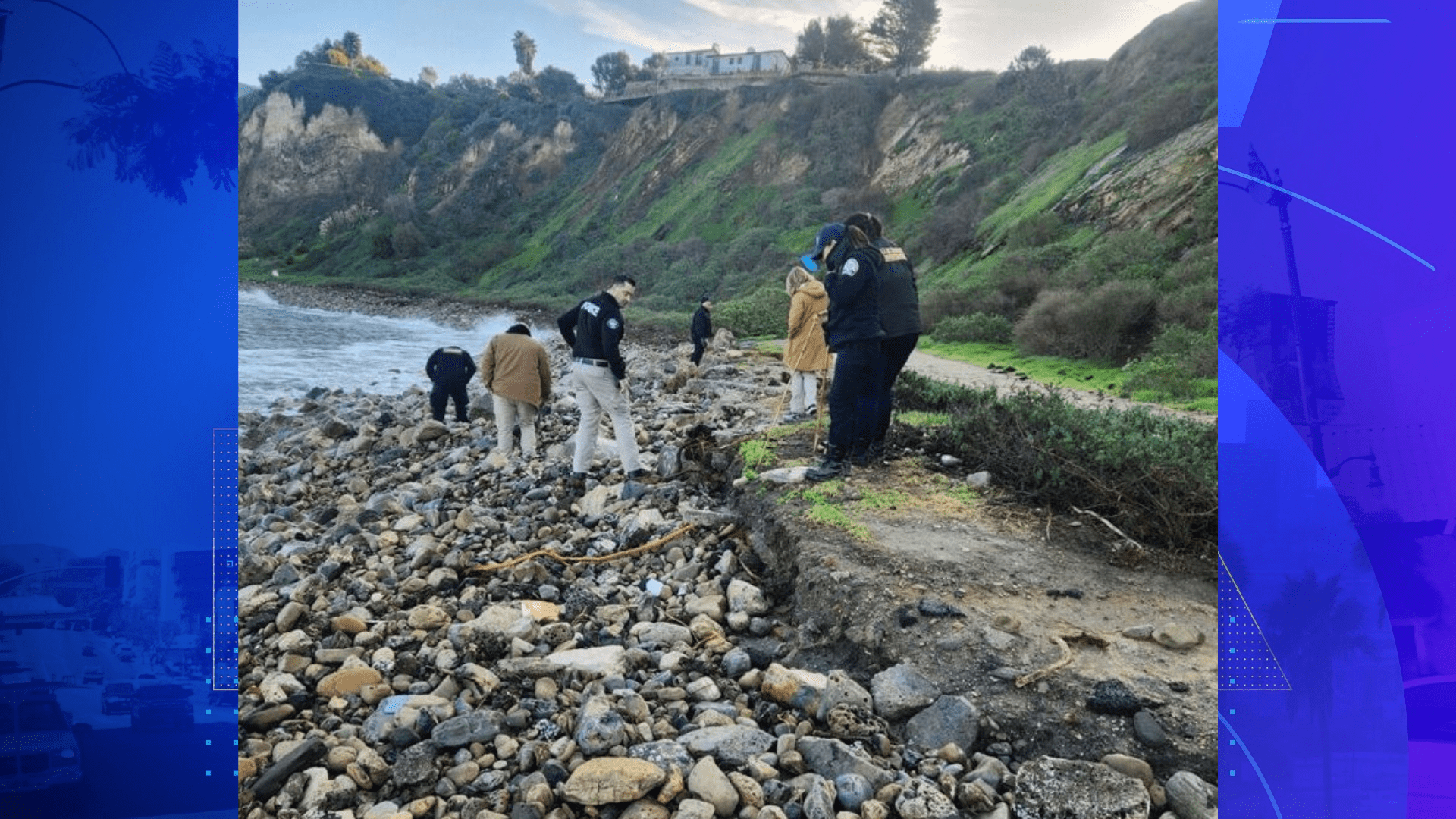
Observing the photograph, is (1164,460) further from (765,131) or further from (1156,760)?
(765,131)

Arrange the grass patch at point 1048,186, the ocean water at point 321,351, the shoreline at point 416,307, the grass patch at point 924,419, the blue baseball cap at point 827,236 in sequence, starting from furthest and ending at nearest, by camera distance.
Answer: the grass patch at point 1048,186, the shoreline at point 416,307, the ocean water at point 321,351, the grass patch at point 924,419, the blue baseball cap at point 827,236

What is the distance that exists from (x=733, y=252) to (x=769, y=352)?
17.9 metres

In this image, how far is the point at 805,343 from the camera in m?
8.05

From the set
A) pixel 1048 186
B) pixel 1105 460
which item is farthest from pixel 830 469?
pixel 1048 186

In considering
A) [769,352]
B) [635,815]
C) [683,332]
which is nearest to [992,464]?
[635,815]

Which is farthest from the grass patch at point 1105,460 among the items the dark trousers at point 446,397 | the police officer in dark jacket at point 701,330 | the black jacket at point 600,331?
the police officer in dark jacket at point 701,330

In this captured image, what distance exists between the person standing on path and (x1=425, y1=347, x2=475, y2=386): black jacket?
10.2 ft

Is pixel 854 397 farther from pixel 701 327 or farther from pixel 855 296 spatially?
pixel 701 327

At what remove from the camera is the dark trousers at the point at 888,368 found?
557cm

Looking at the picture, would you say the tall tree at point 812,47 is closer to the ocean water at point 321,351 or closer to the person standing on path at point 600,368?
the ocean water at point 321,351

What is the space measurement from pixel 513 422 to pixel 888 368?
148 inches

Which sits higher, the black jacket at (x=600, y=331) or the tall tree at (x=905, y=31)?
the tall tree at (x=905, y=31)

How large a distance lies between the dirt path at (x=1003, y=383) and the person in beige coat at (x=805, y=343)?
1.50 meters

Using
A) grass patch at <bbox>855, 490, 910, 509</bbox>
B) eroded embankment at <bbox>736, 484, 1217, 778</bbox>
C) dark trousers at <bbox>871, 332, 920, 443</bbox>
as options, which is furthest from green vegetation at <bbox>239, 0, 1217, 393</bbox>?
eroded embankment at <bbox>736, 484, 1217, 778</bbox>
